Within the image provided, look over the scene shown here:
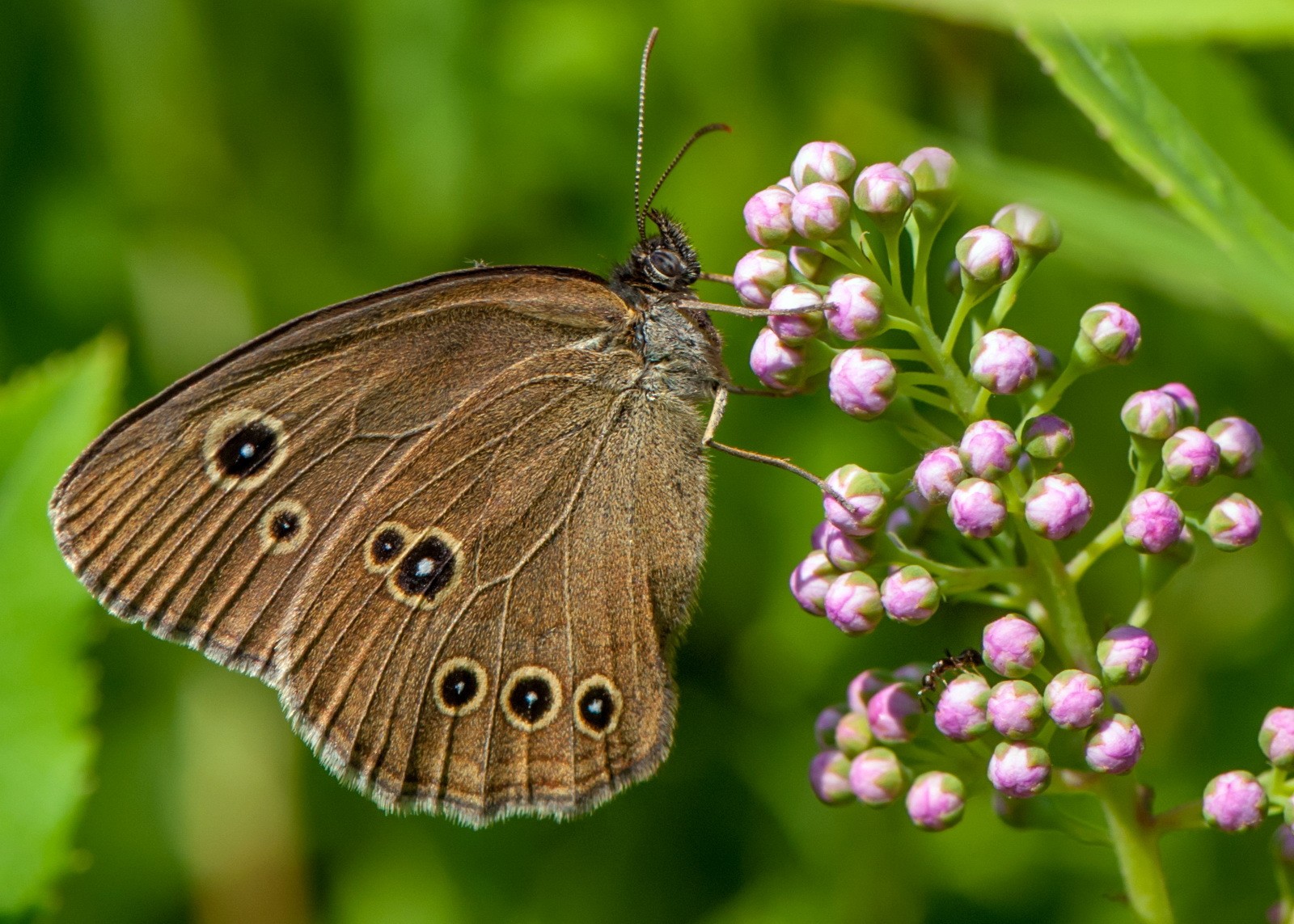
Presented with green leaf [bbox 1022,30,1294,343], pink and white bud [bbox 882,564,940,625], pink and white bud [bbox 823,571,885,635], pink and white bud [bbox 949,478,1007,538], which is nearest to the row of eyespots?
pink and white bud [bbox 823,571,885,635]

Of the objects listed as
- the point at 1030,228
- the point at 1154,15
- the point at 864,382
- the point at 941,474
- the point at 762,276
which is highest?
the point at 1154,15

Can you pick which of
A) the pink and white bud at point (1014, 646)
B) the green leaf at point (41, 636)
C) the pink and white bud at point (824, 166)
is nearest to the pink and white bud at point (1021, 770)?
the pink and white bud at point (1014, 646)

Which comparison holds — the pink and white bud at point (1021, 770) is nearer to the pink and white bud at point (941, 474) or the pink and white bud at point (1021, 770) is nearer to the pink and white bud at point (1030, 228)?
the pink and white bud at point (941, 474)

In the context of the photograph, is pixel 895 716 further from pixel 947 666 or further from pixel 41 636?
pixel 41 636

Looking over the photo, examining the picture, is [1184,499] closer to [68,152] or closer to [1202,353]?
[1202,353]

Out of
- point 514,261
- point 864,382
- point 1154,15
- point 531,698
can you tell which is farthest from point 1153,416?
point 514,261

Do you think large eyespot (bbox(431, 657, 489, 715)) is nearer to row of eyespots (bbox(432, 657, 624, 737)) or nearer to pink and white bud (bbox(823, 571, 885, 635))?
row of eyespots (bbox(432, 657, 624, 737))
